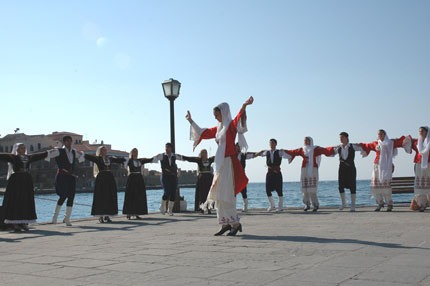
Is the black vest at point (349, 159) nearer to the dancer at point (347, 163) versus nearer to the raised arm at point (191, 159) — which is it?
the dancer at point (347, 163)

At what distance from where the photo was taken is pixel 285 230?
8297mm

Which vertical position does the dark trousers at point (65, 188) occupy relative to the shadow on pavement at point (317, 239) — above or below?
above

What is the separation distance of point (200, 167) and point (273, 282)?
36.9 ft

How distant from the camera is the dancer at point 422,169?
12375mm

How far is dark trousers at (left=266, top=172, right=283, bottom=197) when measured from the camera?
47.4 ft

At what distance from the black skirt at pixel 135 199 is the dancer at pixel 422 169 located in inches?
278

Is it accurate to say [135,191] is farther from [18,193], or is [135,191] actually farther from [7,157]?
[7,157]

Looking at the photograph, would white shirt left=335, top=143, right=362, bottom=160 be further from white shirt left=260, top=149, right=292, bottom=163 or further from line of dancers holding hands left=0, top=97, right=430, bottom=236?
white shirt left=260, top=149, right=292, bottom=163

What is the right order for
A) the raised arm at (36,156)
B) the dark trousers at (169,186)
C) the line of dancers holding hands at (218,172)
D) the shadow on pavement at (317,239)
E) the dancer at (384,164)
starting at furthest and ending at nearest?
the dark trousers at (169,186)
the dancer at (384,164)
the raised arm at (36,156)
the line of dancers holding hands at (218,172)
the shadow on pavement at (317,239)

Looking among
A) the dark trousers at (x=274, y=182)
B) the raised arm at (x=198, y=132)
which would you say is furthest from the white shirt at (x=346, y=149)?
the raised arm at (x=198, y=132)

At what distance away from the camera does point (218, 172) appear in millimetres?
8133

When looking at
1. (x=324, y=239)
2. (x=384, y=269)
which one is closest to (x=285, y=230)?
(x=324, y=239)

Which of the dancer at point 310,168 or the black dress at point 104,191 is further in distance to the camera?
the dancer at point 310,168

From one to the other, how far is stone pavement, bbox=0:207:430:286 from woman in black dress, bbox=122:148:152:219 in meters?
5.16
